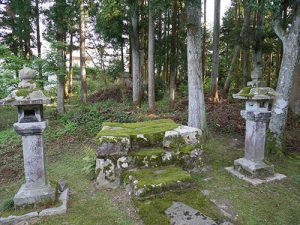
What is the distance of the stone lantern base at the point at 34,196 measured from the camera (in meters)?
3.57

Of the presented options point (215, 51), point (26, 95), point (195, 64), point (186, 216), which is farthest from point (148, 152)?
point (215, 51)

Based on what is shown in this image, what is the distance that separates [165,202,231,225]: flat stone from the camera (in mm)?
3211

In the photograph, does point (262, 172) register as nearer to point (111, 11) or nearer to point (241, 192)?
point (241, 192)

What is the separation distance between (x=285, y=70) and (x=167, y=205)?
180 inches

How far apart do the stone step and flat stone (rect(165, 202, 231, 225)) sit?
44 cm

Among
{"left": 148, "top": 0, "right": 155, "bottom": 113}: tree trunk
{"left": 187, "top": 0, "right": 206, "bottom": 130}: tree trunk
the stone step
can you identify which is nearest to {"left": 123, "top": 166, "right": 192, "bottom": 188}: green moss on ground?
the stone step

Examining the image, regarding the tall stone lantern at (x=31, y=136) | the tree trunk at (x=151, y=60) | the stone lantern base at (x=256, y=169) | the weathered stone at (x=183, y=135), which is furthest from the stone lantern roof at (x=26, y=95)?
the tree trunk at (x=151, y=60)

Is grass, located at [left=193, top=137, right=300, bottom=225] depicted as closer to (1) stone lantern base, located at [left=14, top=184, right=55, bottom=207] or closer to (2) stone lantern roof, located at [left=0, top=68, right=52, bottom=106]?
(1) stone lantern base, located at [left=14, top=184, right=55, bottom=207]

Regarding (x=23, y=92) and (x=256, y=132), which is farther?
(x=256, y=132)

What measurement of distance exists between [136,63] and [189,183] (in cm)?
816

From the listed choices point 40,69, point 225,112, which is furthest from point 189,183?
point 40,69

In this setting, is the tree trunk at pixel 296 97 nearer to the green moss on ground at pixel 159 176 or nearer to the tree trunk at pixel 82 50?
Result: the green moss on ground at pixel 159 176

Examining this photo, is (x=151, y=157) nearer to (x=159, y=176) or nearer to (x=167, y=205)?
(x=159, y=176)

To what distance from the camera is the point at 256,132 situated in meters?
4.90
